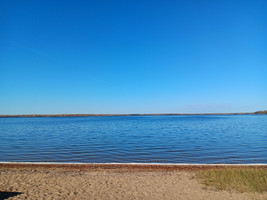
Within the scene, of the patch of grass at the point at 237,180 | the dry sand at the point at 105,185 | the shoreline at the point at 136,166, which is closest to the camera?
the dry sand at the point at 105,185

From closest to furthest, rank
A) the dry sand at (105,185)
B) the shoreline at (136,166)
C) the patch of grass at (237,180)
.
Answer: the dry sand at (105,185), the patch of grass at (237,180), the shoreline at (136,166)

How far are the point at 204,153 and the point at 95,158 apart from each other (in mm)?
8596

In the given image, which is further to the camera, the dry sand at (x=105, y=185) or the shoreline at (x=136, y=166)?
the shoreline at (x=136, y=166)

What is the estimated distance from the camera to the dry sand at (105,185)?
7777 mm

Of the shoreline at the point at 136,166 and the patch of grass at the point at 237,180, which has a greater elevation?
the patch of grass at the point at 237,180

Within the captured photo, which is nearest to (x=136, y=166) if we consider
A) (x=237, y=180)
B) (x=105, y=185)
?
(x=105, y=185)

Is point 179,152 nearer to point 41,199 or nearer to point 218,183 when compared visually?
point 218,183

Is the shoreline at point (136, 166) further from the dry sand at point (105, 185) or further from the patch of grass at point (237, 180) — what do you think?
the patch of grass at point (237, 180)

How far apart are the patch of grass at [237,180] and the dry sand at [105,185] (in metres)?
0.44

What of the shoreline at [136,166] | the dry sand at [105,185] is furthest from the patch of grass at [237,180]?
the shoreline at [136,166]

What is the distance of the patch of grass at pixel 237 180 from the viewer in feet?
27.4

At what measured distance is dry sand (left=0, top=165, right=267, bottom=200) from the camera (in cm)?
778

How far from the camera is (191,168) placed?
1202cm

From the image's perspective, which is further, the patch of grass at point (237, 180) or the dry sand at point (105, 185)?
the patch of grass at point (237, 180)
